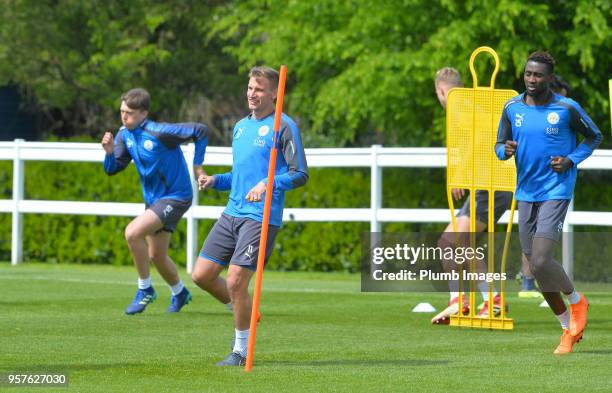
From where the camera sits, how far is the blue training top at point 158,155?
1337 cm

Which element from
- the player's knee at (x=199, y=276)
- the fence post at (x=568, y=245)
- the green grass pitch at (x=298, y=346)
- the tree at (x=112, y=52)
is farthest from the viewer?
the tree at (x=112, y=52)

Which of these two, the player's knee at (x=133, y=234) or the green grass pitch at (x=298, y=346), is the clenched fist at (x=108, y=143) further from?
the green grass pitch at (x=298, y=346)

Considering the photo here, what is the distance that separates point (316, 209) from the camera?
18516 millimetres

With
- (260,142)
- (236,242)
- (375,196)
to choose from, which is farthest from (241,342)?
(375,196)

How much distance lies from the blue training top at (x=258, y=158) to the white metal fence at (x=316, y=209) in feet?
23.7

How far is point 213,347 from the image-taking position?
11.0 m

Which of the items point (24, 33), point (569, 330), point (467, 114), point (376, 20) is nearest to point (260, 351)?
point (569, 330)

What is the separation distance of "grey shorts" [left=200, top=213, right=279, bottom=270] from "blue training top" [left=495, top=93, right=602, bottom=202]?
2.03 meters

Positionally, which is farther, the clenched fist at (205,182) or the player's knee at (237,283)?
the clenched fist at (205,182)

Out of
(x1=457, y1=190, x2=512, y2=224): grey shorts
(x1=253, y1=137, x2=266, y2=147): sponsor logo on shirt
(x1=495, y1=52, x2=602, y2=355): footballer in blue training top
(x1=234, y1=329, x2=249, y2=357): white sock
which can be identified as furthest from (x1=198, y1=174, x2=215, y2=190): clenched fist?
(x1=457, y1=190, x2=512, y2=224): grey shorts

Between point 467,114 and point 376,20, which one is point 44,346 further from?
point 376,20

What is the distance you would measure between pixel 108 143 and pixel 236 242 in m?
3.28

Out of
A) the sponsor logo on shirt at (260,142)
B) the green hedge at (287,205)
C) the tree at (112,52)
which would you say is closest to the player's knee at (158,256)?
the sponsor logo on shirt at (260,142)

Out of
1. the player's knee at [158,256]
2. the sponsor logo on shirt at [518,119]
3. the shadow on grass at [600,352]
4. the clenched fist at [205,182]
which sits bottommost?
the shadow on grass at [600,352]
